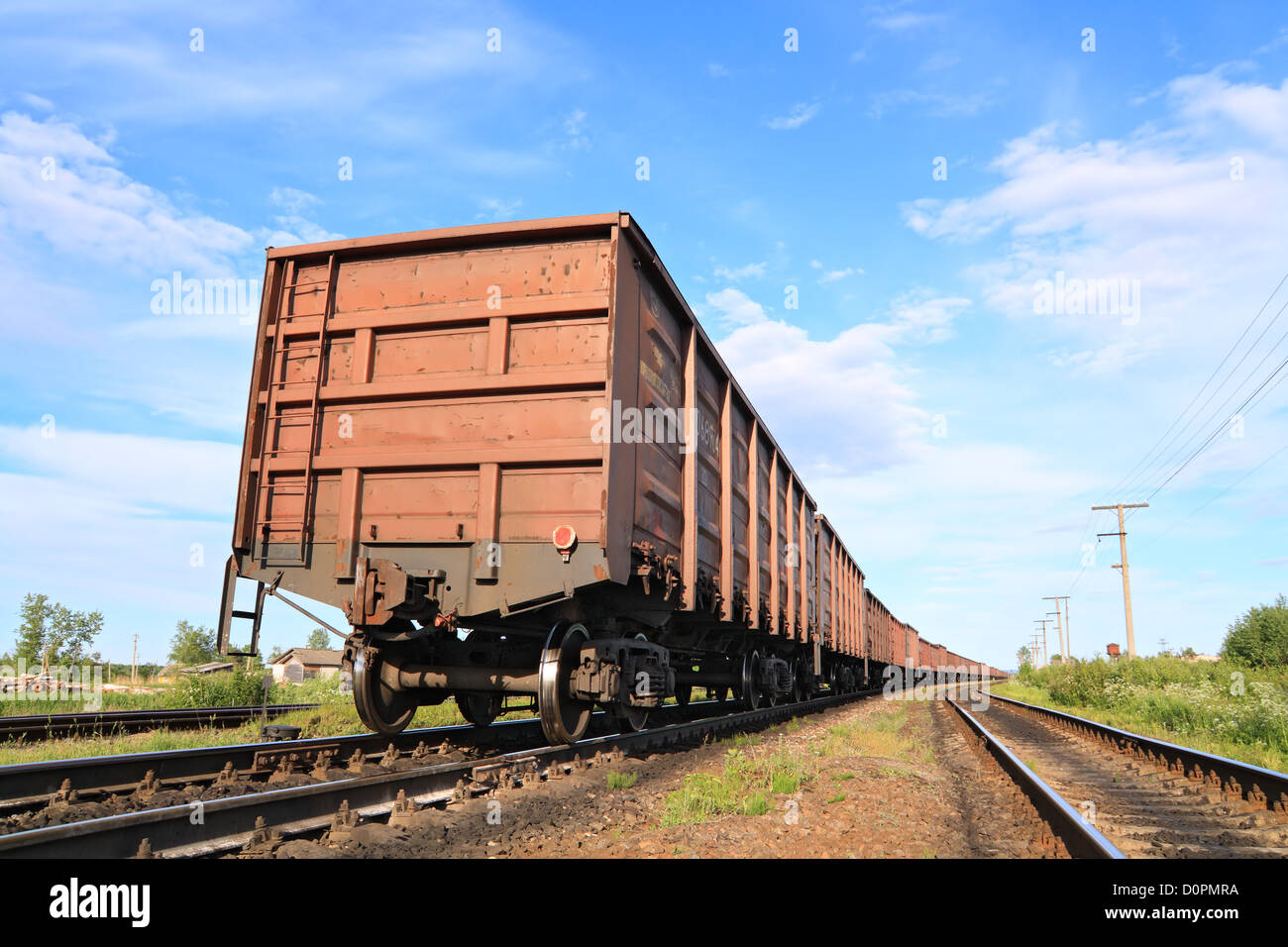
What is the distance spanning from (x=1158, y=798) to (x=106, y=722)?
11670 millimetres

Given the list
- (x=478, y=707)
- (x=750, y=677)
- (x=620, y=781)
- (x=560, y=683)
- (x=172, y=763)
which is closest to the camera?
(x=172, y=763)

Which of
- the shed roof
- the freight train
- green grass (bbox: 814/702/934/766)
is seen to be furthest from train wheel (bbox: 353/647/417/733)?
green grass (bbox: 814/702/934/766)

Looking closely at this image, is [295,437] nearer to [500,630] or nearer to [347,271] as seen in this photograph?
[347,271]

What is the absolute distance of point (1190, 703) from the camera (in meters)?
13.4

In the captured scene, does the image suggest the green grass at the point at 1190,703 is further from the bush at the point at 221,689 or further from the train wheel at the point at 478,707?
the bush at the point at 221,689

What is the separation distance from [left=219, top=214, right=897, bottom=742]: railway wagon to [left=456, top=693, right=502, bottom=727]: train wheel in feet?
2.63

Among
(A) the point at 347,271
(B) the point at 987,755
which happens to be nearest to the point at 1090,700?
(B) the point at 987,755

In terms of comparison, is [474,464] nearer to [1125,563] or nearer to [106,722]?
[106,722]

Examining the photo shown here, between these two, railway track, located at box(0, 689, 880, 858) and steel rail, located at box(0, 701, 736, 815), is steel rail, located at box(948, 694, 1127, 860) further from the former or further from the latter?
steel rail, located at box(0, 701, 736, 815)

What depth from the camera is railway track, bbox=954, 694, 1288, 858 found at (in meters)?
4.88

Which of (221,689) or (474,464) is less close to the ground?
(474,464)

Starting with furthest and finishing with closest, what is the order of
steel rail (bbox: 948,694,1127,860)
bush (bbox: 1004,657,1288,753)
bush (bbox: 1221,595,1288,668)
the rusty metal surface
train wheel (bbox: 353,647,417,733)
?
bush (bbox: 1221,595,1288,668) → bush (bbox: 1004,657,1288,753) → train wheel (bbox: 353,647,417,733) → the rusty metal surface → steel rail (bbox: 948,694,1127,860)

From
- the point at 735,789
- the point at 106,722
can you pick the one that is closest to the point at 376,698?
the point at 735,789
